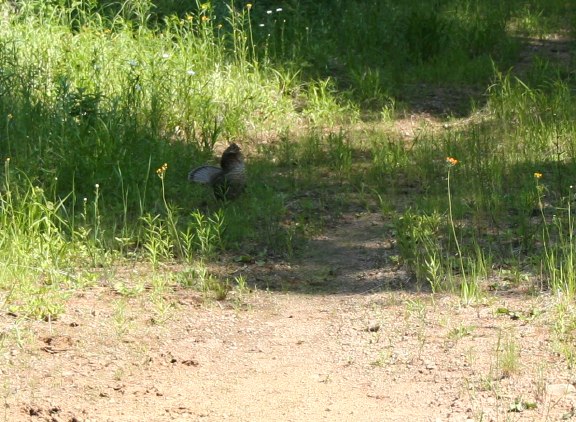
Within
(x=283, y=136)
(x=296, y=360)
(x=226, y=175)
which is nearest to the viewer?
(x=296, y=360)

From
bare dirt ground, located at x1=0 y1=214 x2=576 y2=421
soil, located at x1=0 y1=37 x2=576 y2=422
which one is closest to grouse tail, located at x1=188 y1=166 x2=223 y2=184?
soil, located at x1=0 y1=37 x2=576 y2=422

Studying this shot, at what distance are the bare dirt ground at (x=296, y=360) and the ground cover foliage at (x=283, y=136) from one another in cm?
22

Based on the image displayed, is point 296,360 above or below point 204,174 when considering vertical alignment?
below

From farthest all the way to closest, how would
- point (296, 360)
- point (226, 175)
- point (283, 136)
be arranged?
1. point (283, 136)
2. point (226, 175)
3. point (296, 360)

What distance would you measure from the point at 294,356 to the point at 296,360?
53 mm

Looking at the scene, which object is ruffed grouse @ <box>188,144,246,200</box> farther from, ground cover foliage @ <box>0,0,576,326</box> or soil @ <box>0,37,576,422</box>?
soil @ <box>0,37,576,422</box>

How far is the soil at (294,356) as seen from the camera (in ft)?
14.3

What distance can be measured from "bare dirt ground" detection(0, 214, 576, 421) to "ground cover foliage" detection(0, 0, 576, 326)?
0.73ft

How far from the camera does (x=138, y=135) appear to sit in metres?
7.46

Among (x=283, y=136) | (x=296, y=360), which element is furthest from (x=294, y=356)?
(x=283, y=136)

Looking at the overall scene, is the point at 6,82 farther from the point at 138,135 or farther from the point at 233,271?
the point at 233,271

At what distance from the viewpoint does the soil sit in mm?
4348

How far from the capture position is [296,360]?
4875mm

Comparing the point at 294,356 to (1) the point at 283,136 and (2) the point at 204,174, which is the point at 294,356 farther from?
(1) the point at 283,136
